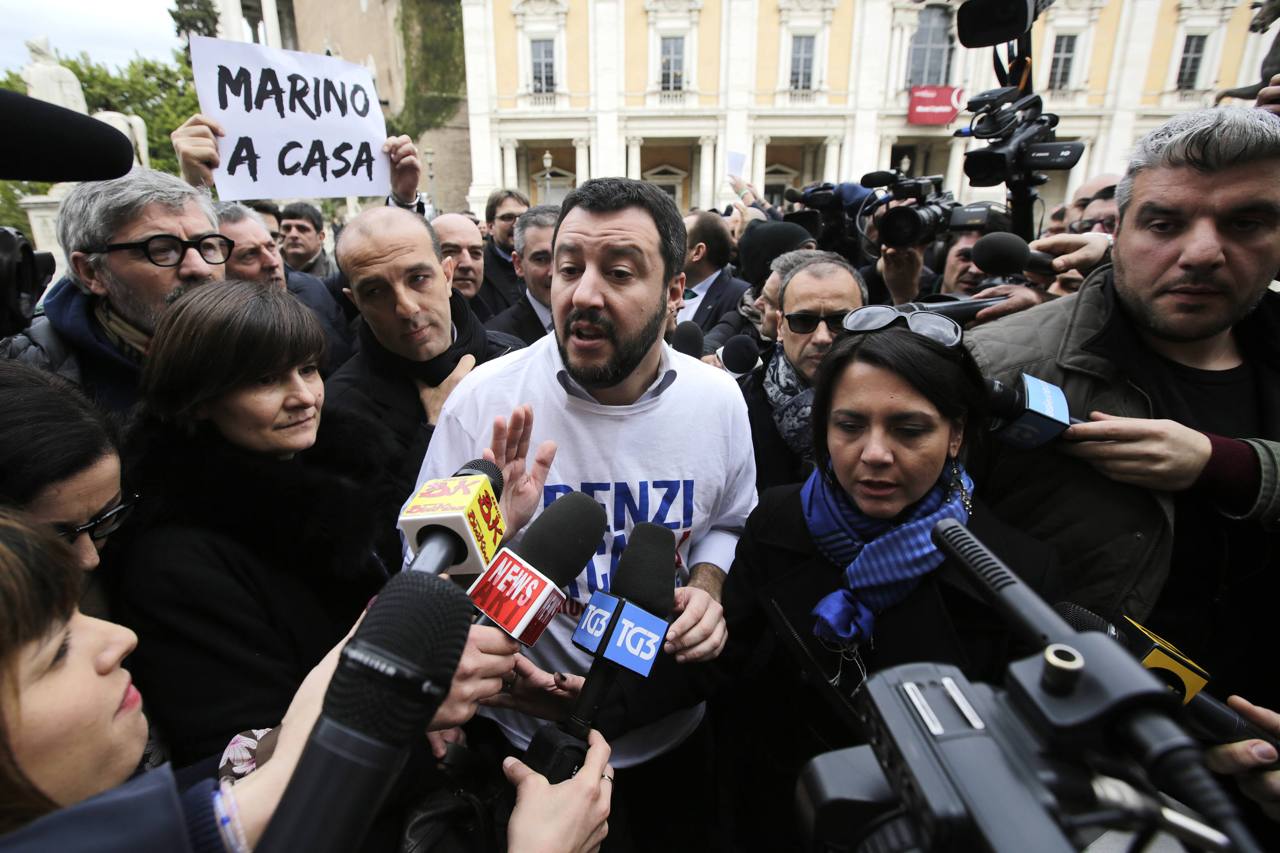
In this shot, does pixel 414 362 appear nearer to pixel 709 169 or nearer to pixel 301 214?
pixel 301 214

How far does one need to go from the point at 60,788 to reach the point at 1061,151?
10.5 ft

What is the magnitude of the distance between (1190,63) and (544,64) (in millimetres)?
29360

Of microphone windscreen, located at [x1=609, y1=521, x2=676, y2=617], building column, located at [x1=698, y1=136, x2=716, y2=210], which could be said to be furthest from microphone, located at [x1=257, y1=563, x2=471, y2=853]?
building column, located at [x1=698, y1=136, x2=716, y2=210]

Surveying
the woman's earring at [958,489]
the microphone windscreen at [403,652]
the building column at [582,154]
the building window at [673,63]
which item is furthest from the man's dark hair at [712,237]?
the building window at [673,63]

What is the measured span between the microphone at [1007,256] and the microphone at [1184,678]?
1.16m

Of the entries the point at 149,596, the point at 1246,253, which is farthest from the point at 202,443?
the point at 1246,253

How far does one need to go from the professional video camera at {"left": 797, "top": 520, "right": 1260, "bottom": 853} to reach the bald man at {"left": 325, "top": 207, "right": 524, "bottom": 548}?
1.94 meters

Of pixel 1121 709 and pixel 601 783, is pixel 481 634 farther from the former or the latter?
pixel 1121 709

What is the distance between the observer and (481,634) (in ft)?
3.74

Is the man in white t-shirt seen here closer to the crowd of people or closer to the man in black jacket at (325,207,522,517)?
the crowd of people

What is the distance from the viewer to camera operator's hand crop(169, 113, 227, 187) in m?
2.59

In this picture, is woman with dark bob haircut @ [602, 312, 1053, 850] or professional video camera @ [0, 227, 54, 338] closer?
woman with dark bob haircut @ [602, 312, 1053, 850]

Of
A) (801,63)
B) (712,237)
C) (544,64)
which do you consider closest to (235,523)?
(712,237)

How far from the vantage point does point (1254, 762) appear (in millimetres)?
1196
